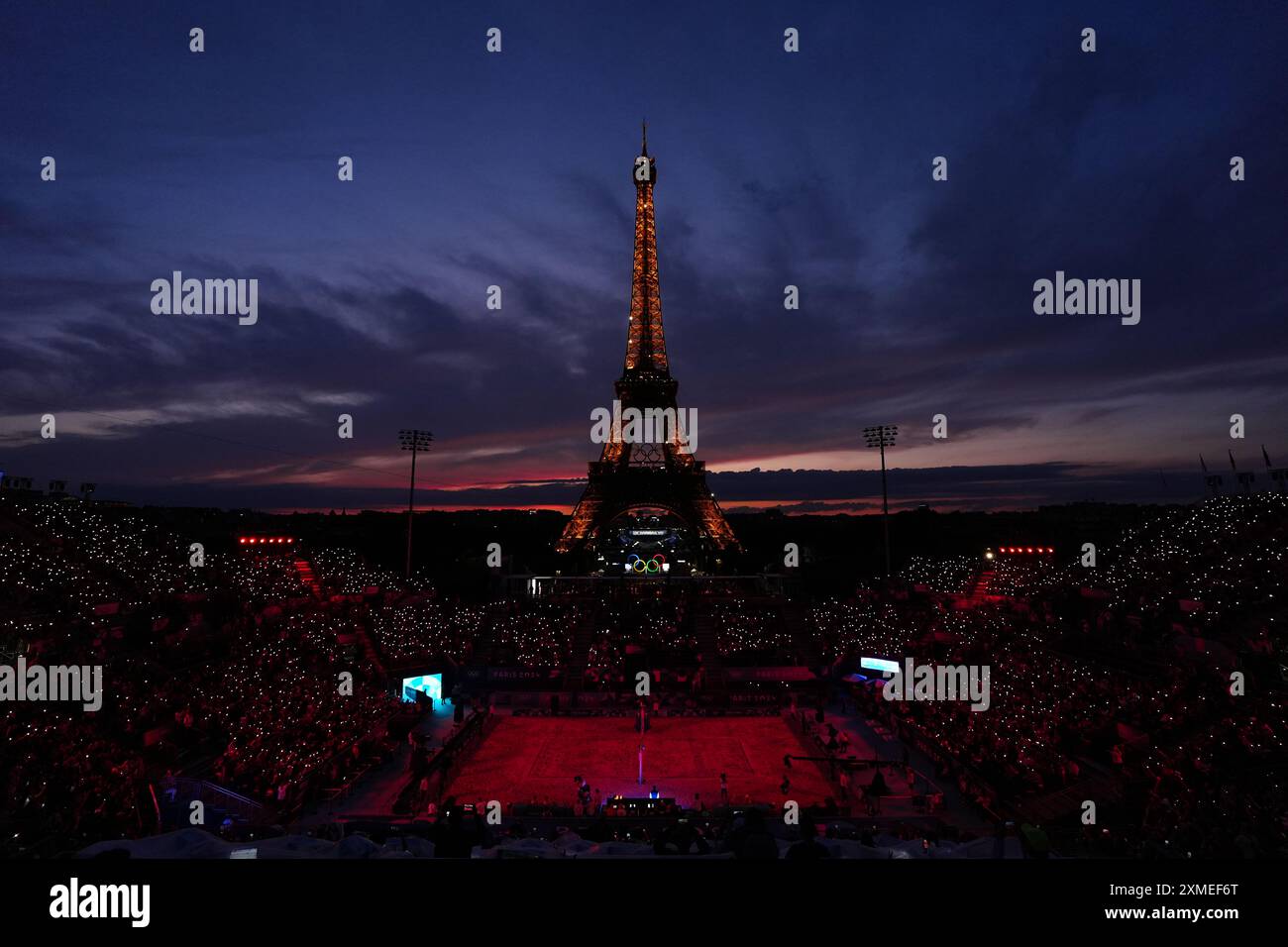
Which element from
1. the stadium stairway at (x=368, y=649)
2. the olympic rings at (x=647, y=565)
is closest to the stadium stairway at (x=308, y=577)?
the stadium stairway at (x=368, y=649)

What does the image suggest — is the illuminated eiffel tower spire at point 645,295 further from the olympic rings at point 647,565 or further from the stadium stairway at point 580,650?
the stadium stairway at point 580,650

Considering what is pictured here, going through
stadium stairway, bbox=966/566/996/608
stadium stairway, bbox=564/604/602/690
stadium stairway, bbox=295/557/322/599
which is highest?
stadium stairway, bbox=295/557/322/599

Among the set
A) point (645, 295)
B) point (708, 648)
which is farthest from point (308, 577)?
point (645, 295)

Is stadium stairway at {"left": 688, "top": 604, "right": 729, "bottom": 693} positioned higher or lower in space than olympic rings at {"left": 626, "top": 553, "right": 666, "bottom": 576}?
lower

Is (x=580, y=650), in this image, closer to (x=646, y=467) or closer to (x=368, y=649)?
(x=368, y=649)

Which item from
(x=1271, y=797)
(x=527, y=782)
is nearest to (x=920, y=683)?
(x=1271, y=797)

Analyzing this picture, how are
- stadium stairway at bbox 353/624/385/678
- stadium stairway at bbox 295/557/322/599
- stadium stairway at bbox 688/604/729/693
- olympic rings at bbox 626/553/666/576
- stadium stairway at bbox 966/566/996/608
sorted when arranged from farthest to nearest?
olympic rings at bbox 626/553/666/576, stadium stairway at bbox 966/566/996/608, stadium stairway at bbox 295/557/322/599, stadium stairway at bbox 688/604/729/693, stadium stairway at bbox 353/624/385/678

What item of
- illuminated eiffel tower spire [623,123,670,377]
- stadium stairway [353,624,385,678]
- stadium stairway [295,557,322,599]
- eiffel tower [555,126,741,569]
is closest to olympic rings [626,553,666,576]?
eiffel tower [555,126,741,569]

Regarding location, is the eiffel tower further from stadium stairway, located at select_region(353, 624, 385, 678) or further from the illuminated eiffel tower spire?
stadium stairway, located at select_region(353, 624, 385, 678)

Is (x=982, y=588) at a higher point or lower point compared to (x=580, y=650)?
higher

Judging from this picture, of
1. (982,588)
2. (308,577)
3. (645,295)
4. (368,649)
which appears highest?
(645,295)
